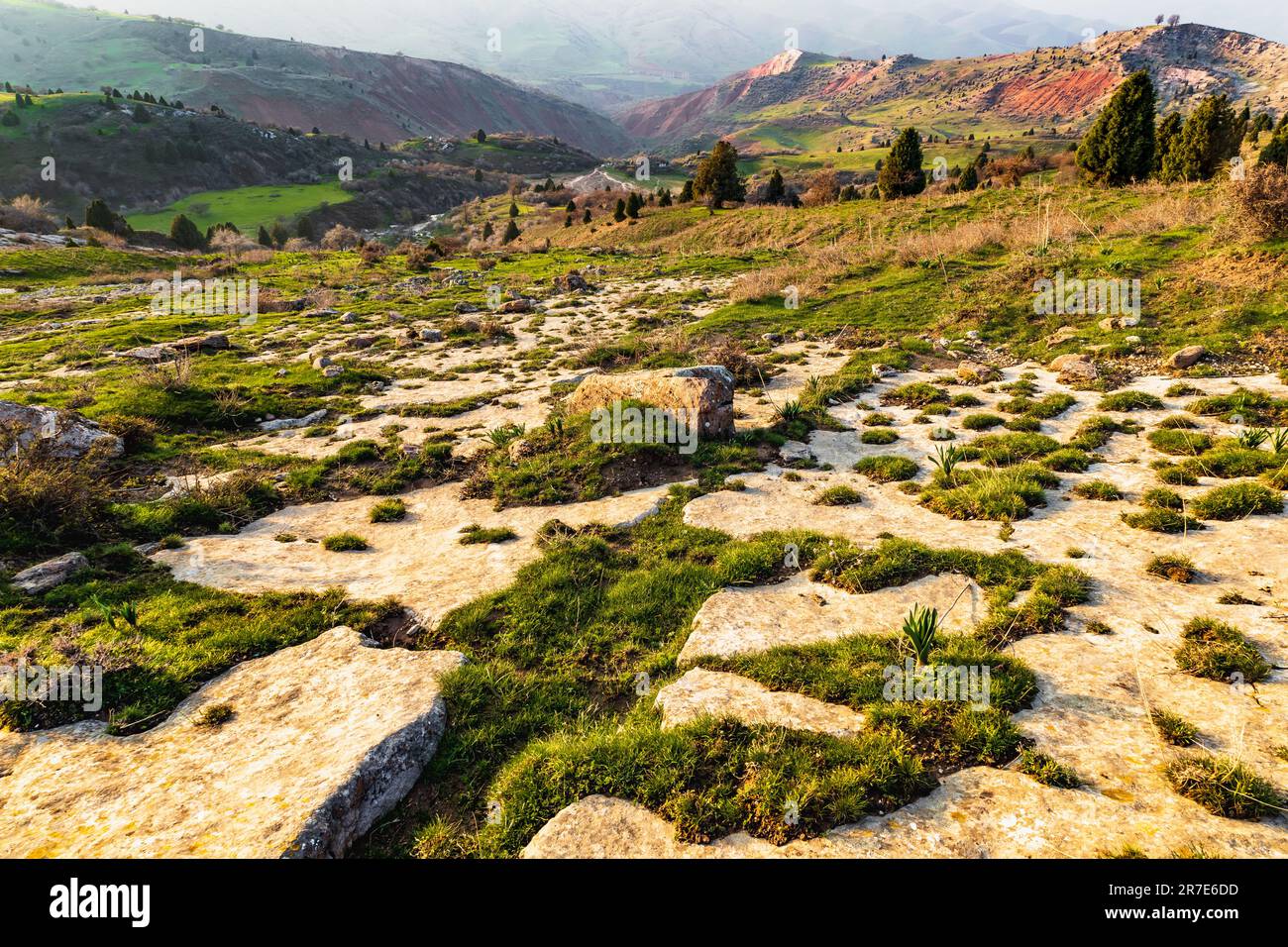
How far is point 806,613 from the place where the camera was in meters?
7.49

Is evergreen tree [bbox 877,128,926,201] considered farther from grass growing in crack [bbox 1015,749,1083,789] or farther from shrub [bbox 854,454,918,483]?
grass growing in crack [bbox 1015,749,1083,789]

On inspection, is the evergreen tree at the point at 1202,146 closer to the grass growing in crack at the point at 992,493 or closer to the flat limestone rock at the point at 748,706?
the grass growing in crack at the point at 992,493

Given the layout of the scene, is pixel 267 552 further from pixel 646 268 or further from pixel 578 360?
pixel 646 268

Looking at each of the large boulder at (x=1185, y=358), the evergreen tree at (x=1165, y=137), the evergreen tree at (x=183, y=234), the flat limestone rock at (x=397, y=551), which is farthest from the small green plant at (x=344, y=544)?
the evergreen tree at (x=183, y=234)

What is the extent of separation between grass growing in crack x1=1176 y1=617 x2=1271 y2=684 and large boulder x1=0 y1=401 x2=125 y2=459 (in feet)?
61.8

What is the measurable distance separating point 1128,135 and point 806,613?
47.9 metres

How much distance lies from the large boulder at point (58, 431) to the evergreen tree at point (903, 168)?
2175 inches

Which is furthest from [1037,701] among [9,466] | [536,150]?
[536,150]

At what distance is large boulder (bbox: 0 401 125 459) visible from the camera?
11.4 metres

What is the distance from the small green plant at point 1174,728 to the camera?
4789mm

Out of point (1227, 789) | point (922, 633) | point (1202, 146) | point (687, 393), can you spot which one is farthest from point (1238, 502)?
point (1202, 146)

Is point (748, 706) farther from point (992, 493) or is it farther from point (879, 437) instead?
point (879, 437)
